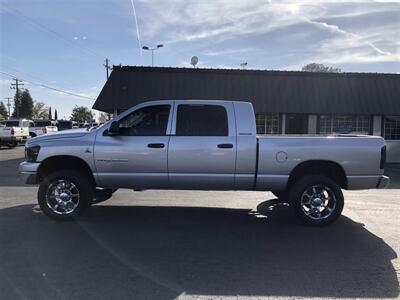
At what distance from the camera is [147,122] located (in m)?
7.57

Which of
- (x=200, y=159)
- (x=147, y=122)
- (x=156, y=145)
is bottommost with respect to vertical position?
(x=200, y=159)

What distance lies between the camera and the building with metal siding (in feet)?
66.3

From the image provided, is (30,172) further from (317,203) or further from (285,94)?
(285,94)

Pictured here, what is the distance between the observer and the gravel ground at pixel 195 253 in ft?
15.1

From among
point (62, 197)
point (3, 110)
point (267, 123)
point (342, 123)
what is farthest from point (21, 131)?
point (3, 110)

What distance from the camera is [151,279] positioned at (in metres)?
4.80

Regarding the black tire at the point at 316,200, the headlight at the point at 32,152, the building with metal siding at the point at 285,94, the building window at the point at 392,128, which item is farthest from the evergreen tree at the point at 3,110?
the black tire at the point at 316,200

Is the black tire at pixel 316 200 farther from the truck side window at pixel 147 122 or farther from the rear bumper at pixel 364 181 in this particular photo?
the truck side window at pixel 147 122

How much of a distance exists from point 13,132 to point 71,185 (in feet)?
76.9

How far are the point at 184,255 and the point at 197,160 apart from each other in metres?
2.04

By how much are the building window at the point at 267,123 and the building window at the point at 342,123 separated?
84.3 inches

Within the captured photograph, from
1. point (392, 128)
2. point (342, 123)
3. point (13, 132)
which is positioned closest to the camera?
point (342, 123)

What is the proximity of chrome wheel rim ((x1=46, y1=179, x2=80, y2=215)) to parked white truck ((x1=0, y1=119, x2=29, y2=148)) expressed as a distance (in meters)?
23.2

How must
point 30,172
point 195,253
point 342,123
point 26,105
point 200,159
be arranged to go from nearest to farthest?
point 195,253 → point 200,159 → point 30,172 → point 342,123 → point 26,105
